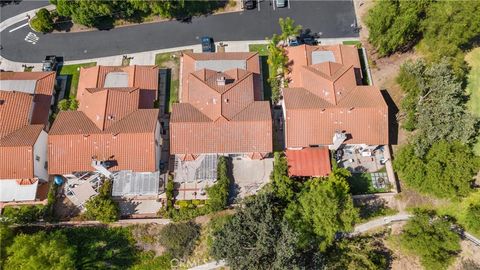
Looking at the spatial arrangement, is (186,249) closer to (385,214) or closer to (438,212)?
(385,214)

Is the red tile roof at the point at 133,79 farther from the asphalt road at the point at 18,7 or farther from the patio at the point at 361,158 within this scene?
the patio at the point at 361,158

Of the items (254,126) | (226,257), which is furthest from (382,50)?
(226,257)

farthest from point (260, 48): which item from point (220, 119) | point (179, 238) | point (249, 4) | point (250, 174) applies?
point (179, 238)

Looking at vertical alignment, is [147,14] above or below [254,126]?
above

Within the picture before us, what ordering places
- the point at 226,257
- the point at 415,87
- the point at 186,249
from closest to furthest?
1. the point at 226,257
2. the point at 186,249
3. the point at 415,87

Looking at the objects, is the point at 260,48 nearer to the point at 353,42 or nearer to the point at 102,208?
the point at 353,42

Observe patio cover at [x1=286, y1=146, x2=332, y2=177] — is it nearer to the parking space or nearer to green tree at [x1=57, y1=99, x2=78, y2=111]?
the parking space

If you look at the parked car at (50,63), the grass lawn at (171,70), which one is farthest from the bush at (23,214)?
the grass lawn at (171,70)
